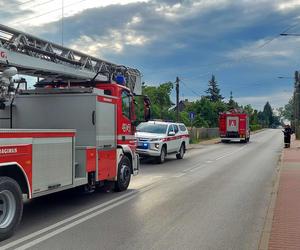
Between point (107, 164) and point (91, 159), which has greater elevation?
point (91, 159)

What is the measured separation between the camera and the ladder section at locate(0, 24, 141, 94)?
9883 mm

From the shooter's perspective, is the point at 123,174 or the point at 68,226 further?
the point at 123,174

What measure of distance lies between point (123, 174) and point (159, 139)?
967cm

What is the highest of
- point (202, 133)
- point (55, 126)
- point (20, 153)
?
point (55, 126)

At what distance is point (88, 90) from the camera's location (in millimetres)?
10438

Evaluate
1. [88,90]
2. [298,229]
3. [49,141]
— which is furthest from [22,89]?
[298,229]

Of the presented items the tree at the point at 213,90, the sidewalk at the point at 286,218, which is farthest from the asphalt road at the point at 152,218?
the tree at the point at 213,90

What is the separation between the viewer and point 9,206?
7.30 meters

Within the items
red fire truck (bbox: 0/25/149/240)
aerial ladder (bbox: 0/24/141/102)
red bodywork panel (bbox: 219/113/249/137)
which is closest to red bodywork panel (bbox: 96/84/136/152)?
red fire truck (bbox: 0/25/149/240)

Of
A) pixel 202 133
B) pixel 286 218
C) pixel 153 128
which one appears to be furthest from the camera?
pixel 202 133

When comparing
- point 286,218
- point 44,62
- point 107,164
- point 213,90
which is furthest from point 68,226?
point 213,90

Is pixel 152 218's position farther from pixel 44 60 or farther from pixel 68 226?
pixel 44 60

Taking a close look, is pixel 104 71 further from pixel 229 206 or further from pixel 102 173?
pixel 229 206

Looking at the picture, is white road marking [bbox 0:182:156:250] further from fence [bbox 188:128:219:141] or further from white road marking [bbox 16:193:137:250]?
fence [bbox 188:128:219:141]
